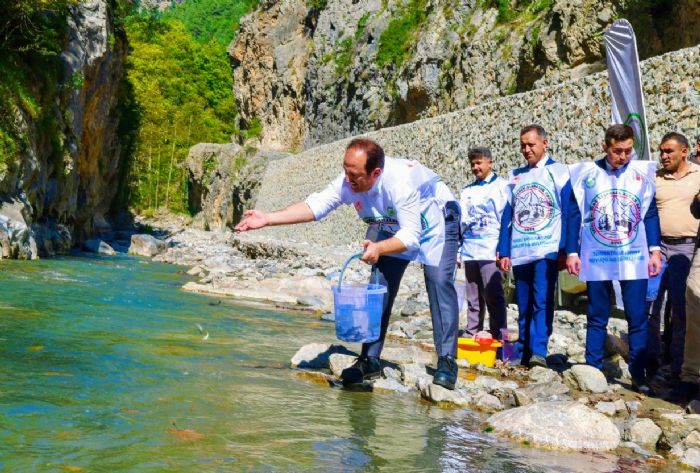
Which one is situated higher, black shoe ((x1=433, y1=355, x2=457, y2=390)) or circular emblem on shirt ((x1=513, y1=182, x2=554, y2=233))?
circular emblem on shirt ((x1=513, y1=182, x2=554, y2=233))

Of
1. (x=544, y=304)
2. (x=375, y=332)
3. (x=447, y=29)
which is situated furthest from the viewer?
(x=447, y=29)

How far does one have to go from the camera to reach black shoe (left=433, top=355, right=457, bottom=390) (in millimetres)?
3668

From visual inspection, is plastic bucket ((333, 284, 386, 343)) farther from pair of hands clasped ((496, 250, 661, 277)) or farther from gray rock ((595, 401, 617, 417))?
pair of hands clasped ((496, 250, 661, 277))

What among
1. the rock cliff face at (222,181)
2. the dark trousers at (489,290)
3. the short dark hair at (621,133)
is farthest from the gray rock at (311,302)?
the rock cliff face at (222,181)

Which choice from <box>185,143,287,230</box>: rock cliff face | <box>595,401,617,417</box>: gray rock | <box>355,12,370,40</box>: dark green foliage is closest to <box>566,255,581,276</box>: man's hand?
<box>595,401,617,417</box>: gray rock

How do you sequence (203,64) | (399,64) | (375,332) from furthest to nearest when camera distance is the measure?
(203,64)
(399,64)
(375,332)

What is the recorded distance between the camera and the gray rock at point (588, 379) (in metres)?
4.00

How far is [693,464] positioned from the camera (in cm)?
267

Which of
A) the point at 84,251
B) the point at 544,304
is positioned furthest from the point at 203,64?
the point at 544,304

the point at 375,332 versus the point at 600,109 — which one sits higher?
the point at 600,109

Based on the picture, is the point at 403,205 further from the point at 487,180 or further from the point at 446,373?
the point at 487,180

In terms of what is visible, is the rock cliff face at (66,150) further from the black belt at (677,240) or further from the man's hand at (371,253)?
the black belt at (677,240)

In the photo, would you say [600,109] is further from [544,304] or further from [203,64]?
[203,64]

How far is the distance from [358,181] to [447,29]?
2375 cm
